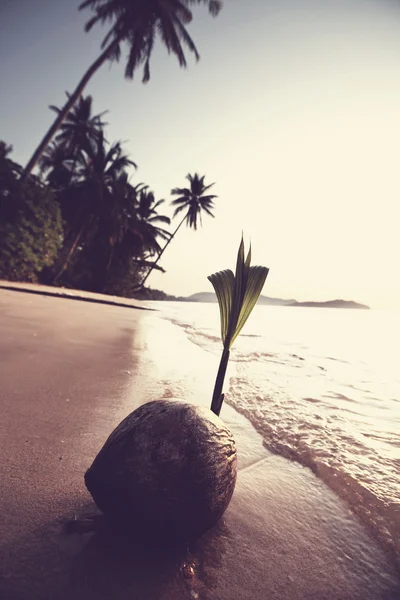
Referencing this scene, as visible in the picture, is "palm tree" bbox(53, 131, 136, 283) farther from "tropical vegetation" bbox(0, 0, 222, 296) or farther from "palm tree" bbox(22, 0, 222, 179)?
"palm tree" bbox(22, 0, 222, 179)

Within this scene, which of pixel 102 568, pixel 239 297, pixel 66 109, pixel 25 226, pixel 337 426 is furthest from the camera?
pixel 25 226

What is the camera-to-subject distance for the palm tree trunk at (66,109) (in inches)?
459

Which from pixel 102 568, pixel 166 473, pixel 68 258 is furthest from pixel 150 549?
pixel 68 258

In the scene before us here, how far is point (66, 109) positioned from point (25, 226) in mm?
5345

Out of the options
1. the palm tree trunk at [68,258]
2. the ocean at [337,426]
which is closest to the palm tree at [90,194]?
the palm tree trunk at [68,258]

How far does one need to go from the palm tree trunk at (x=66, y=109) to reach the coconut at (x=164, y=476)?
45.4 ft

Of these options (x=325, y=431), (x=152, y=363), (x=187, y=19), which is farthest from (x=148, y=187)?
(x=325, y=431)

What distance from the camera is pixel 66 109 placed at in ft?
38.4

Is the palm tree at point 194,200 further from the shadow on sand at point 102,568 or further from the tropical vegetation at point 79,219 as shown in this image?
the shadow on sand at point 102,568

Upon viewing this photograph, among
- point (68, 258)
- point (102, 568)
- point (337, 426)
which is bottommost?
point (102, 568)

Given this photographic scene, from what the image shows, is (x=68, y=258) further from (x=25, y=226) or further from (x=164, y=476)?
(x=164, y=476)

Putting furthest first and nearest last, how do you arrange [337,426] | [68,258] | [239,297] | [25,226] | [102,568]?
[68,258], [25,226], [337,426], [239,297], [102,568]

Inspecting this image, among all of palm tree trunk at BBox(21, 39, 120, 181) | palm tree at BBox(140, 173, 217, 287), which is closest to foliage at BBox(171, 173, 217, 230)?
palm tree at BBox(140, 173, 217, 287)

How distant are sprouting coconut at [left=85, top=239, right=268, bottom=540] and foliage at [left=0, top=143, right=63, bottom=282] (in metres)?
14.3
